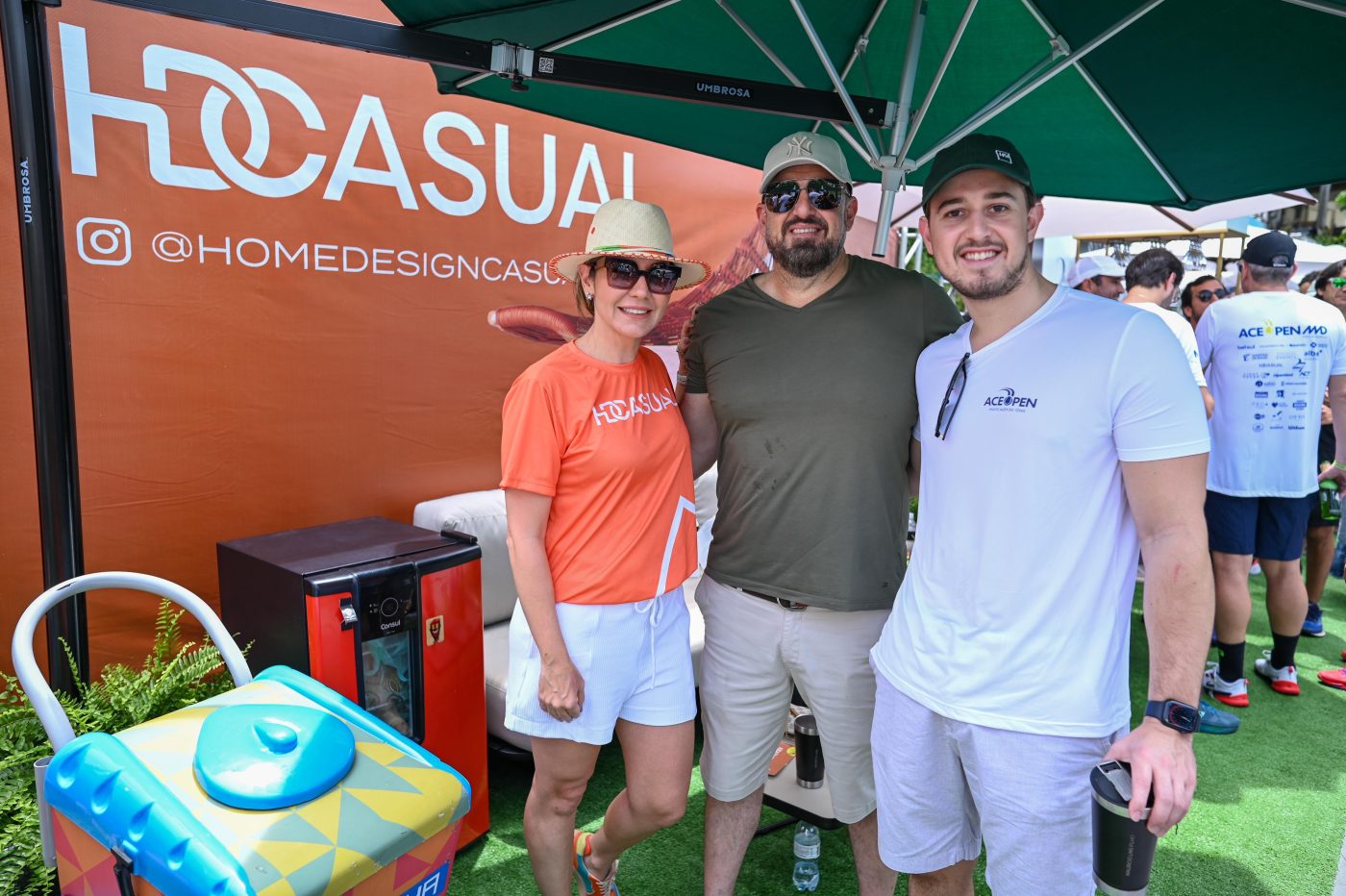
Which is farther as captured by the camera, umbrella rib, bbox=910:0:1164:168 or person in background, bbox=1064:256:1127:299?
person in background, bbox=1064:256:1127:299

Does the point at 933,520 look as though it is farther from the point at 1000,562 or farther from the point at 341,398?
the point at 341,398

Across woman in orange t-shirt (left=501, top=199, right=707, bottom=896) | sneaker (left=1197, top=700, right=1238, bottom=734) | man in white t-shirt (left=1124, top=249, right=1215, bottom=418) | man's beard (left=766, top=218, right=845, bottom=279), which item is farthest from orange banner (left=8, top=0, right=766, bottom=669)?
sneaker (left=1197, top=700, right=1238, bottom=734)

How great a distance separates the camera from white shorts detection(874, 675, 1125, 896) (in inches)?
60.4

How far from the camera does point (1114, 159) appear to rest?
10.8ft

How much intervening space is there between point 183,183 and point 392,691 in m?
2.00

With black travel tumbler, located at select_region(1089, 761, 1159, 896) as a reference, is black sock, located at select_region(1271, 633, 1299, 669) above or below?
below

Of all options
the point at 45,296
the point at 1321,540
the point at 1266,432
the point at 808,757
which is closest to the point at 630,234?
the point at 45,296

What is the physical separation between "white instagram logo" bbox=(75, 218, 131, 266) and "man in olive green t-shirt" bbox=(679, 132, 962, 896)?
2134 millimetres

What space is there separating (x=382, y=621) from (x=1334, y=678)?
15.1 feet

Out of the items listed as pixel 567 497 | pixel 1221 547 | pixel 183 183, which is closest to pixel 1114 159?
pixel 1221 547

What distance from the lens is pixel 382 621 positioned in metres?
→ 2.34

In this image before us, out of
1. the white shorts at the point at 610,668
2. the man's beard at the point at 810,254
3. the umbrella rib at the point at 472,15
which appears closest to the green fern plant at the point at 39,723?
the white shorts at the point at 610,668

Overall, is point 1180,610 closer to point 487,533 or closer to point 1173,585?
point 1173,585

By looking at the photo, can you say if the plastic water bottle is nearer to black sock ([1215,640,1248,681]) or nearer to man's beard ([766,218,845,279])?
man's beard ([766,218,845,279])
